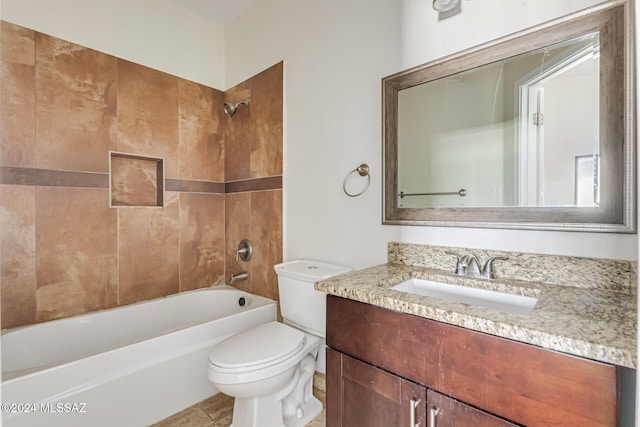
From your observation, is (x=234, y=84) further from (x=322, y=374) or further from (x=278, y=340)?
(x=322, y=374)

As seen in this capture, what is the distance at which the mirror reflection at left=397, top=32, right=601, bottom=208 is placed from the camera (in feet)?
3.53

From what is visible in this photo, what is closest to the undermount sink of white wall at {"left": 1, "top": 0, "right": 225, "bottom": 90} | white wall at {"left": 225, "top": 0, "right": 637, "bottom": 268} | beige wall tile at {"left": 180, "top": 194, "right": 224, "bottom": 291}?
white wall at {"left": 225, "top": 0, "right": 637, "bottom": 268}

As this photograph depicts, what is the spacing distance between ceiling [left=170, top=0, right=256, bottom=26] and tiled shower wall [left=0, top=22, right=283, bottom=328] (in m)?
0.57

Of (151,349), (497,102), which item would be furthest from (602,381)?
(151,349)

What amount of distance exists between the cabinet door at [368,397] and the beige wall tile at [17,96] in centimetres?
209

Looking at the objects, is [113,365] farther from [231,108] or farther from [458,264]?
[231,108]

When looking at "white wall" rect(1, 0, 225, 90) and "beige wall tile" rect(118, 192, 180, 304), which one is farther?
"beige wall tile" rect(118, 192, 180, 304)

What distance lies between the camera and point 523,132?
46.9 inches

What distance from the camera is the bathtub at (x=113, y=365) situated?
133cm

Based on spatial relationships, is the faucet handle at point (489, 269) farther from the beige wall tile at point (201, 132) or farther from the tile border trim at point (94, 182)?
the beige wall tile at point (201, 132)

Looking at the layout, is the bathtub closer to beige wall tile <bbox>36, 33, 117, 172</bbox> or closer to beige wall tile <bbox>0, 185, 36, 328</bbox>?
beige wall tile <bbox>0, 185, 36, 328</bbox>

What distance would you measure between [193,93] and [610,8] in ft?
8.27

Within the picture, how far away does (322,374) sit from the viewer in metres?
1.85

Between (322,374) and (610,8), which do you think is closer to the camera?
(610,8)
